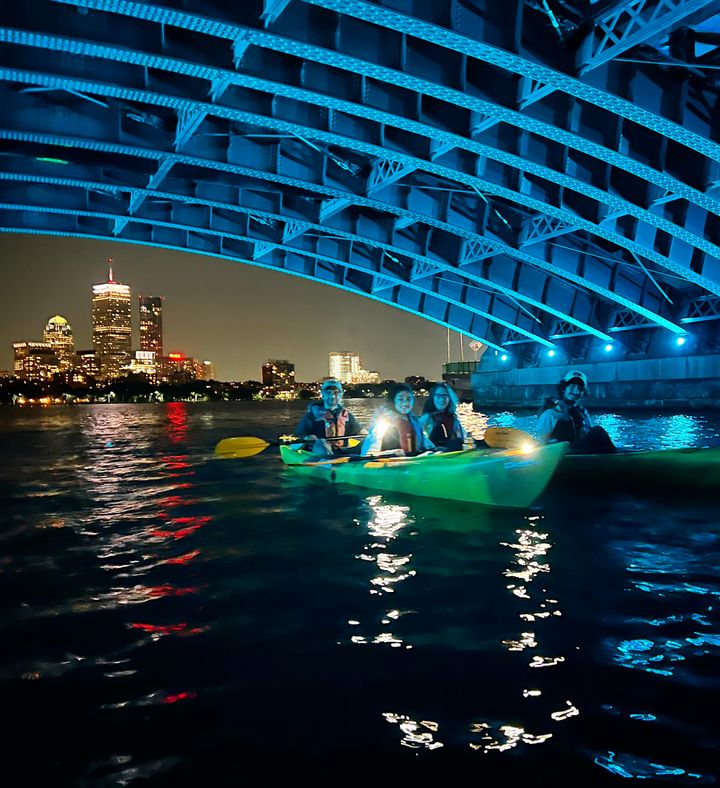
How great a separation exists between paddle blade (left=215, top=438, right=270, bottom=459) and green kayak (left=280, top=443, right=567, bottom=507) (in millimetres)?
4364

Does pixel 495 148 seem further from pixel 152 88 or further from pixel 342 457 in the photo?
pixel 342 457


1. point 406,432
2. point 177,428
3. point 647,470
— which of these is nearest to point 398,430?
point 406,432

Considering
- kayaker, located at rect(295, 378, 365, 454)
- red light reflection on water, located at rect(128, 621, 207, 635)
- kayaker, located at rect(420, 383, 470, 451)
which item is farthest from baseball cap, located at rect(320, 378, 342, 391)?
red light reflection on water, located at rect(128, 621, 207, 635)

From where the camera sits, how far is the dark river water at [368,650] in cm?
349

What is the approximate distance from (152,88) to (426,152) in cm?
855

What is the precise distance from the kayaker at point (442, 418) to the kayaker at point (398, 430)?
369mm

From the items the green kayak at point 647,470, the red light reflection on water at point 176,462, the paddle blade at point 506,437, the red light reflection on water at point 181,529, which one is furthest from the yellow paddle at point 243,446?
the green kayak at point 647,470

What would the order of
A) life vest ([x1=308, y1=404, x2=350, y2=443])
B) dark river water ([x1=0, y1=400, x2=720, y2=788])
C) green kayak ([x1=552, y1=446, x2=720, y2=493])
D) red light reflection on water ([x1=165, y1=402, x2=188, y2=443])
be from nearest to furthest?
dark river water ([x1=0, y1=400, x2=720, y2=788]), green kayak ([x1=552, y1=446, x2=720, y2=493]), life vest ([x1=308, y1=404, x2=350, y2=443]), red light reflection on water ([x1=165, y1=402, x2=188, y2=443])

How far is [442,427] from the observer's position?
13.1m

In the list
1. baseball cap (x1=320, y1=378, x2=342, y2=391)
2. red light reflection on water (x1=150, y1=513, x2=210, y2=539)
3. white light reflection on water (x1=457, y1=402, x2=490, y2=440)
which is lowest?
red light reflection on water (x1=150, y1=513, x2=210, y2=539)

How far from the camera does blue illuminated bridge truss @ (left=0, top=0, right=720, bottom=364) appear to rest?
1406 centimetres

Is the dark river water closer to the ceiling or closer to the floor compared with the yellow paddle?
closer to the floor

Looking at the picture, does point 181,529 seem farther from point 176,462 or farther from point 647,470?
point 176,462

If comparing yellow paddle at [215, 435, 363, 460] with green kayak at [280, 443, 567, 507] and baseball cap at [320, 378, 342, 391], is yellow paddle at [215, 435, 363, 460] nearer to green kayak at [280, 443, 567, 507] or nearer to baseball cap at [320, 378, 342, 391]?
baseball cap at [320, 378, 342, 391]
